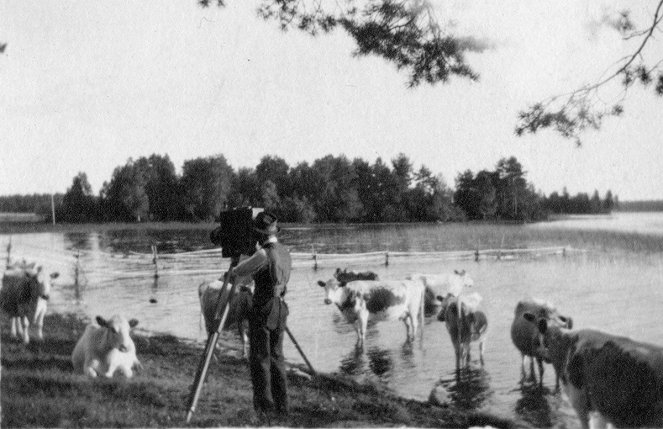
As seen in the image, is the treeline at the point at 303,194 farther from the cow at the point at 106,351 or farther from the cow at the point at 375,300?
the cow at the point at 375,300

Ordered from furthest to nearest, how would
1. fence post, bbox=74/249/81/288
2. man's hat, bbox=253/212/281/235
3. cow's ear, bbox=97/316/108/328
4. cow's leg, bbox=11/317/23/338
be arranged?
fence post, bbox=74/249/81/288 < cow's leg, bbox=11/317/23/338 < cow's ear, bbox=97/316/108/328 < man's hat, bbox=253/212/281/235

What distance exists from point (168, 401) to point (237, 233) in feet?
5.36

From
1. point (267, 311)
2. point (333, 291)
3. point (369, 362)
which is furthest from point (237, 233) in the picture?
point (333, 291)

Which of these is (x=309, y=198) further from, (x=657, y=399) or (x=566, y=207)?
(x=657, y=399)

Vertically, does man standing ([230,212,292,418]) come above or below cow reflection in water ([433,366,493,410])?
above

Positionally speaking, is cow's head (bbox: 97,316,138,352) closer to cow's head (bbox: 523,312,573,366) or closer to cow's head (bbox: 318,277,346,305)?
cow's head (bbox: 318,277,346,305)

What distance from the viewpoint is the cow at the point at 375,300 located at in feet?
34.1

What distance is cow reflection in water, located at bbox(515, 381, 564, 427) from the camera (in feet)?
19.9

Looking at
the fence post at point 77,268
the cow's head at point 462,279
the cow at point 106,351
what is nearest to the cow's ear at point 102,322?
→ the cow at point 106,351

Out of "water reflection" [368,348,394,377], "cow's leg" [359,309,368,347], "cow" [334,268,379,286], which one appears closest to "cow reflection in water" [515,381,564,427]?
"water reflection" [368,348,394,377]

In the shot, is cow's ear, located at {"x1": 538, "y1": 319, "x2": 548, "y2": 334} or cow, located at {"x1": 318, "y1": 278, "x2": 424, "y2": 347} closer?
cow's ear, located at {"x1": 538, "y1": 319, "x2": 548, "y2": 334}

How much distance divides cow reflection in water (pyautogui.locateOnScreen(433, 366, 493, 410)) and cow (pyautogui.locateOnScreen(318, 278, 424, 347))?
2.30 metres

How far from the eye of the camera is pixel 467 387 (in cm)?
748

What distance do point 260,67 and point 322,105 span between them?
81 cm
